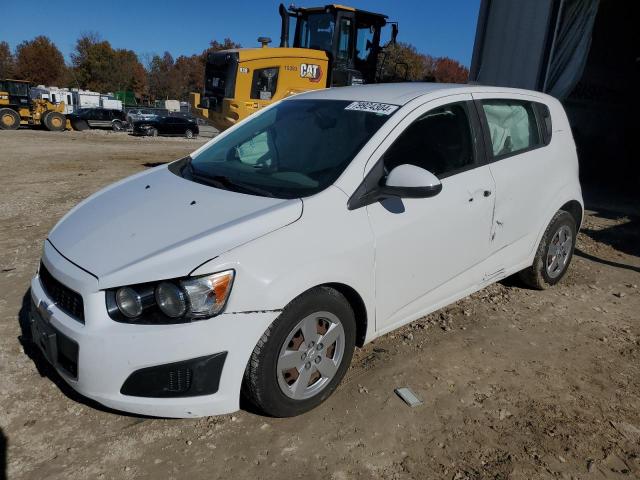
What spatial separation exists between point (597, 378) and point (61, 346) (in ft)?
10.1

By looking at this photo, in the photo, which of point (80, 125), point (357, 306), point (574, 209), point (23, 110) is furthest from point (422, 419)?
point (23, 110)

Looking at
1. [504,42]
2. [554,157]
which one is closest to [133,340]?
[554,157]

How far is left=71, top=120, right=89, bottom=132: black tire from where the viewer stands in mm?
27672

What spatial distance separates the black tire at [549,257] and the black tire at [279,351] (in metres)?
2.21

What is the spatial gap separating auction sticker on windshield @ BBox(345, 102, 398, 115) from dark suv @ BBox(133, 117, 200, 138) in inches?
981

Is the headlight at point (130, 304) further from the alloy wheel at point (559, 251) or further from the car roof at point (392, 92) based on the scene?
the alloy wheel at point (559, 251)

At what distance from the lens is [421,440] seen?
8.43ft

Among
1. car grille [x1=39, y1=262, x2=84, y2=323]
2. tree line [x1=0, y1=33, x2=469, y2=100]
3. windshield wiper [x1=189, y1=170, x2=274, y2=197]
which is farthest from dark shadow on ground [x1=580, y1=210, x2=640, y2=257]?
tree line [x1=0, y1=33, x2=469, y2=100]

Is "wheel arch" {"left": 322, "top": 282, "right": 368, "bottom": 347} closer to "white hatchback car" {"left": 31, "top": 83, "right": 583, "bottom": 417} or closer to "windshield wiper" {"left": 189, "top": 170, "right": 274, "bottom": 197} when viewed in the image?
"white hatchback car" {"left": 31, "top": 83, "right": 583, "bottom": 417}

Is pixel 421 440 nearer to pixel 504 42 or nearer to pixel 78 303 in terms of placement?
pixel 78 303

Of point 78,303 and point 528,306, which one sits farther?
point 528,306

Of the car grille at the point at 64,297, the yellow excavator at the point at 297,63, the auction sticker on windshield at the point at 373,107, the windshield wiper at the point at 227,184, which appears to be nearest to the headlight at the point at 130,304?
the car grille at the point at 64,297

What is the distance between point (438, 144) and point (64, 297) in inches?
90.8

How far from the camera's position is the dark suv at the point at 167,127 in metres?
26.0
